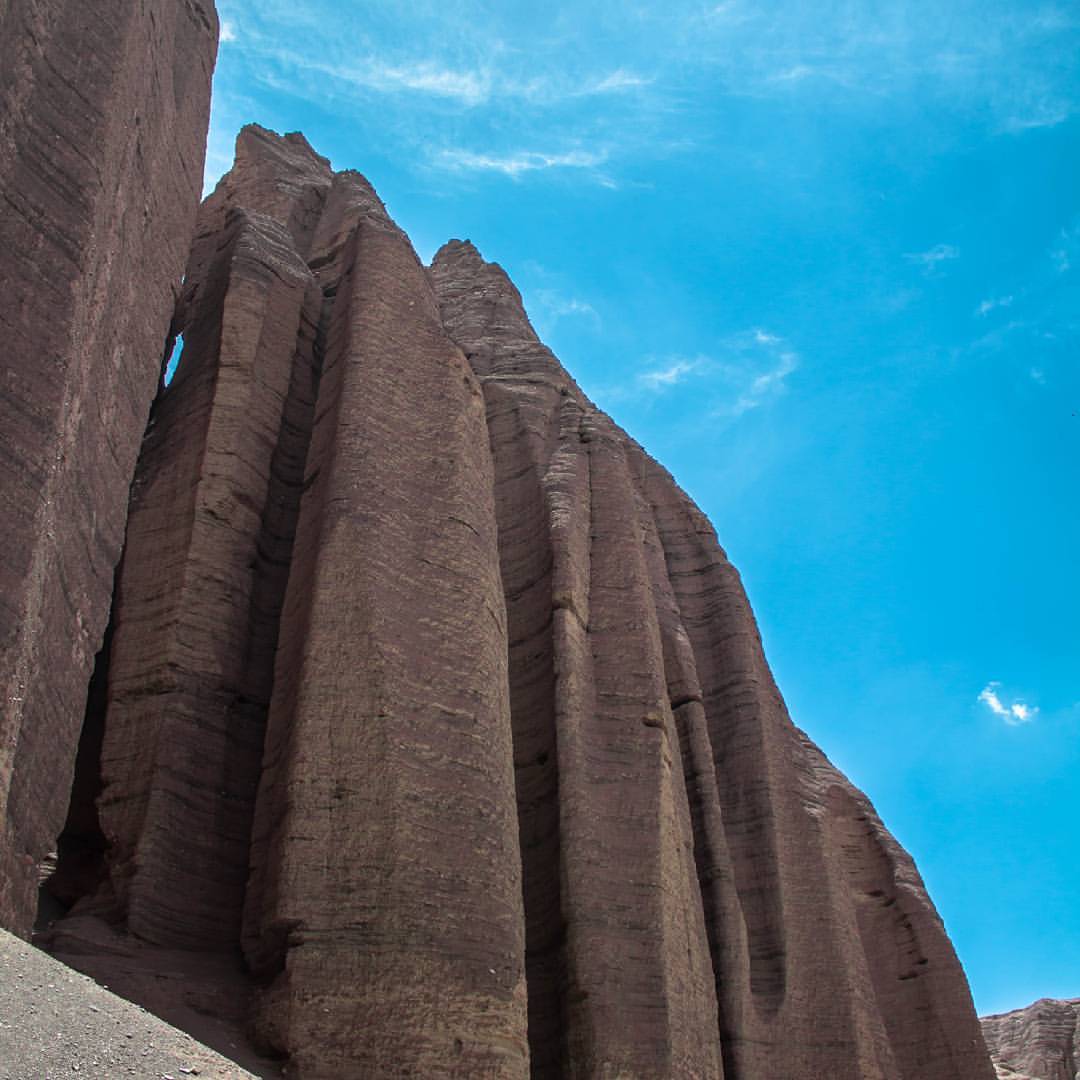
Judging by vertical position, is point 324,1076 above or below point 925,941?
below

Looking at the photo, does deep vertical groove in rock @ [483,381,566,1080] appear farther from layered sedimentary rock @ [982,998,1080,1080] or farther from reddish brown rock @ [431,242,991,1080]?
layered sedimentary rock @ [982,998,1080,1080]

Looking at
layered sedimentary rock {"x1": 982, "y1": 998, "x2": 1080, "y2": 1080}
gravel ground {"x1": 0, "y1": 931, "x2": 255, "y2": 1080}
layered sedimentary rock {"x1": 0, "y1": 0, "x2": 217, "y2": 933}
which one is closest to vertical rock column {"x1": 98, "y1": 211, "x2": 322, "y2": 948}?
layered sedimentary rock {"x1": 0, "y1": 0, "x2": 217, "y2": 933}

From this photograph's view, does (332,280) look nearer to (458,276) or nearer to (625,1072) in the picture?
(458,276)

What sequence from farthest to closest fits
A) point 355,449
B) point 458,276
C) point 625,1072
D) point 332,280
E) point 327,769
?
1. point 458,276
2. point 332,280
3. point 355,449
4. point 625,1072
5. point 327,769

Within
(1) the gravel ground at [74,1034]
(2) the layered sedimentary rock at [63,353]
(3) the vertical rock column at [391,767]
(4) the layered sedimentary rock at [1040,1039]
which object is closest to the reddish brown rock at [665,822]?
(3) the vertical rock column at [391,767]

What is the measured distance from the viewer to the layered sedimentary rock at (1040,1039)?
104 ft

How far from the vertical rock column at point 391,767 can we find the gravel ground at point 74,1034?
3.30 m

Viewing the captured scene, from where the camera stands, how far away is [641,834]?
12648 mm

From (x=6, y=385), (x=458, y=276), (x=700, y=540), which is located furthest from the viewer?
(x=458, y=276)

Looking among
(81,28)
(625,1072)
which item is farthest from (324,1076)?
(81,28)

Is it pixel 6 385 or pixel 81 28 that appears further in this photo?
pixel 81 28

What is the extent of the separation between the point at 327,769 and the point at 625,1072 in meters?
3.64

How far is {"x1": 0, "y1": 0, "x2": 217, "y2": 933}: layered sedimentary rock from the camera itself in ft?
28.1

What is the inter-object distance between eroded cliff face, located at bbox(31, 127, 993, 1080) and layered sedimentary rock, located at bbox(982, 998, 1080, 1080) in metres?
16.3
